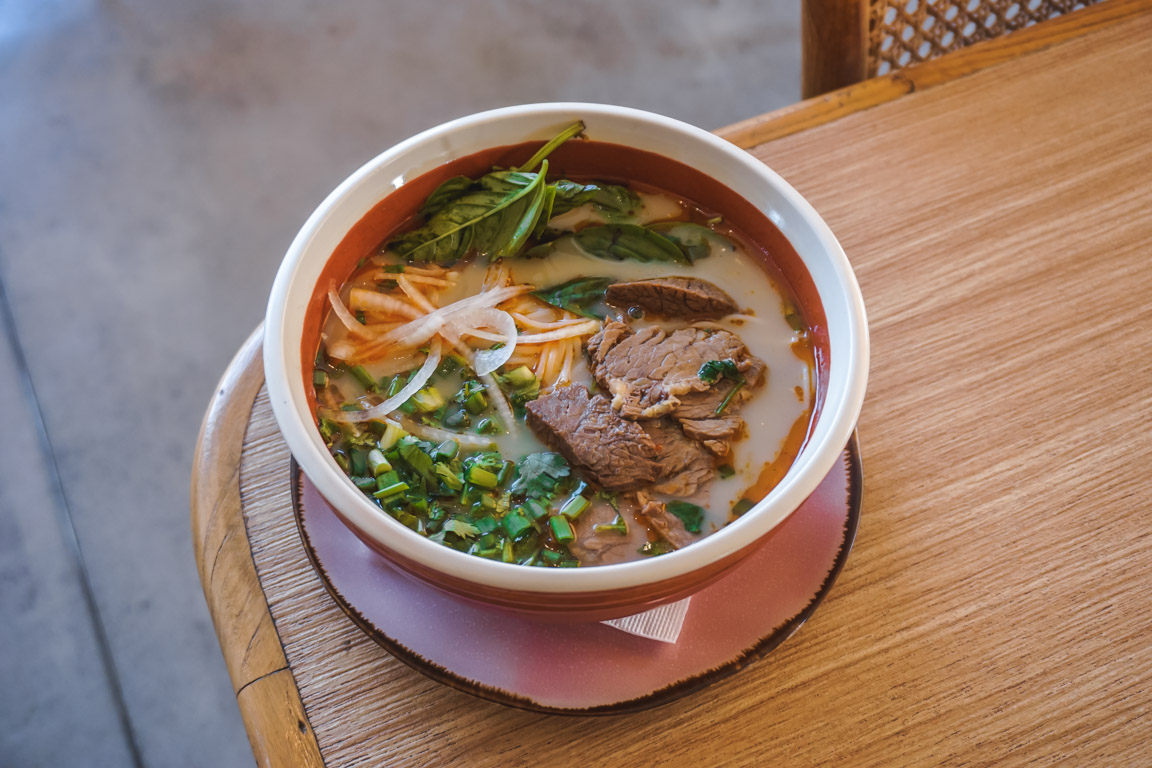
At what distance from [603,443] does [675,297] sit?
25cm

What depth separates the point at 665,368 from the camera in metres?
1.15

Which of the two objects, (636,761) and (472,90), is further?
(472,90)

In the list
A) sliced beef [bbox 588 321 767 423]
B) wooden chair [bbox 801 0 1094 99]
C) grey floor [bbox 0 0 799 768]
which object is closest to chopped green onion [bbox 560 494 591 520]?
sliced beef [bbox 588 321 767 423]

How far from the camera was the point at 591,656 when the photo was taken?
0.97m

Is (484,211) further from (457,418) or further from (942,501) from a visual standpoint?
(942,501)

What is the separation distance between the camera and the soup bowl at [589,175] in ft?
2.70

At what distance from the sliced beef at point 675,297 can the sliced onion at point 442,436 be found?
11.0 inches

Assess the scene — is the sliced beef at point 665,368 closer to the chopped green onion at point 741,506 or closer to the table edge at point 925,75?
the chopped green onion at point 741,506

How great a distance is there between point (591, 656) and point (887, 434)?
1.66ft

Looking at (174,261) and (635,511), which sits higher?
(635,511)

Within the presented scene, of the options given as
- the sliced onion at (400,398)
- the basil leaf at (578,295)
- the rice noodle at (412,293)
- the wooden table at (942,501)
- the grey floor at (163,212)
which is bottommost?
the grey floor at (163,212)

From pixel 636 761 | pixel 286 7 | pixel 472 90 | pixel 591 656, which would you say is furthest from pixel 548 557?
pixel 286 7

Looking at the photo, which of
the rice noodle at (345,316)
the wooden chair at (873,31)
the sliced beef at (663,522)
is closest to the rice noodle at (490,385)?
the rice noodle at (345,316)

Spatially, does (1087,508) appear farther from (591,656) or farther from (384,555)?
(384,555)
